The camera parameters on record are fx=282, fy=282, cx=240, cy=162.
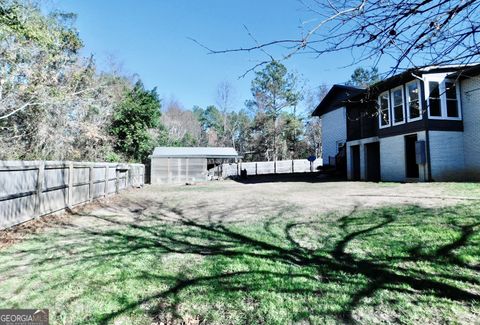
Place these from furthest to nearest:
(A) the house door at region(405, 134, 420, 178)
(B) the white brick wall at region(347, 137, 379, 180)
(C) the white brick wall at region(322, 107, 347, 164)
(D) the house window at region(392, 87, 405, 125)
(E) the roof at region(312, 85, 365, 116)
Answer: (C) the white brick wall at region(322, 107, 347, 164)
(E) the roof at region(312, 85, 365, 116)
(B) the white brick wall at region(347, 137, 379, 180)
(D) the house window at region(392, 87, 405, 125)
(A) the house door at region(405, 134, 420, 178)

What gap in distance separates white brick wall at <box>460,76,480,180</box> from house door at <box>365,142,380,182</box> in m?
4.11

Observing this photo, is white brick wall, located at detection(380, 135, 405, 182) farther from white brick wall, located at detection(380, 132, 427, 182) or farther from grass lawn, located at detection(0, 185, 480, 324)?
grass lawn, located at detection(0, 185, 480, 324)

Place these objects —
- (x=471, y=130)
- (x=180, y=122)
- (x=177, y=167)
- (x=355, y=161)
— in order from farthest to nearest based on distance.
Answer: (x=180, y=122)
(x=177, y=167)
(x=355, y=161)
(x=471, y=130)

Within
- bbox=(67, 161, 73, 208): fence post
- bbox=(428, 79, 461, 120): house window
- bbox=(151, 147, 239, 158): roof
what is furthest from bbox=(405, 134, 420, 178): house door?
bbox=(151, 147, 239, 158): roof

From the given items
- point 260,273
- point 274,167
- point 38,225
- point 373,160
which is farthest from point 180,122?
point 260,273

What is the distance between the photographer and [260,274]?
311 centimetres

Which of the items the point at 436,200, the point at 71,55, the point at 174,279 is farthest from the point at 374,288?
the point at 71,55

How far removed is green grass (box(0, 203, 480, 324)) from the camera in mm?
2371

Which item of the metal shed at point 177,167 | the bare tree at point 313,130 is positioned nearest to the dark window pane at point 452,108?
the metal shed at point 177,167

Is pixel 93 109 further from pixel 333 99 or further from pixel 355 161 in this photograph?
pixel 355 161

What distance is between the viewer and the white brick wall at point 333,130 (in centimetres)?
1866

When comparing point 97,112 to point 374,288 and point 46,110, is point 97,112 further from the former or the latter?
point 374,288

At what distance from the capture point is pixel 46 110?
49.4ft

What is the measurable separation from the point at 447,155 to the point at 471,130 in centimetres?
142
